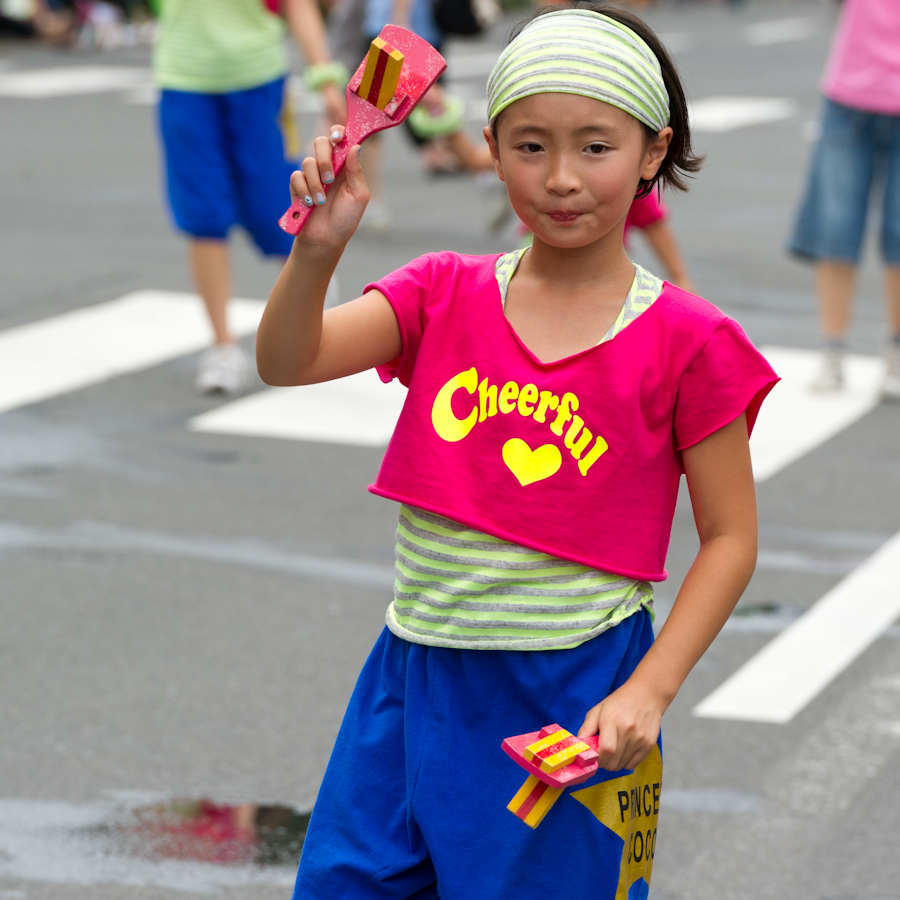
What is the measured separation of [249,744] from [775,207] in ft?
27.0

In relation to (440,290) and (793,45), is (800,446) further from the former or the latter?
(793,45)

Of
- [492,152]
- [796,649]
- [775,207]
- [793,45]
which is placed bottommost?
[793,45]

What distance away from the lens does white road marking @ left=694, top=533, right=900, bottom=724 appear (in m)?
3.94

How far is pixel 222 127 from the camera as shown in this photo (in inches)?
250

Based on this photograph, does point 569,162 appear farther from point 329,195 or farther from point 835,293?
point 835,293

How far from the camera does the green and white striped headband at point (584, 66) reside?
1867 millimetres

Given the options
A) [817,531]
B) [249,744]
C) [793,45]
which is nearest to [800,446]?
[817,531]

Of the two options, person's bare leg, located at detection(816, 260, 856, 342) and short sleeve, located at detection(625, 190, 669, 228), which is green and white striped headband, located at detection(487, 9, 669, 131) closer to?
short sleeve, located at detection(625, 190, 669, 228)

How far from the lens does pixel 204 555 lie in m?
4.88

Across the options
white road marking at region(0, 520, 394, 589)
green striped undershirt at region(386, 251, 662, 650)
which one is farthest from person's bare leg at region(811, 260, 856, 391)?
green striped undershirt at region(386, 251, 662, 650)

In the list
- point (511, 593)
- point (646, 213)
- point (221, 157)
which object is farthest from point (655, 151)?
point (221, 157)

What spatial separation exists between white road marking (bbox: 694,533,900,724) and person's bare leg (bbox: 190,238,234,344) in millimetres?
2822

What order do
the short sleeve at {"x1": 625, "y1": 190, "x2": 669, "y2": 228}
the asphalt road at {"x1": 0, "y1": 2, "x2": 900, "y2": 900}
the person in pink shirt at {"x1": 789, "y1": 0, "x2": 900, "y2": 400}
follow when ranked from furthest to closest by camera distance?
the person in pink shirt at {"x1": 789, "y1": 0, "x2": 900, "y2": 400}
the short sleeve at {"x1": 625, "y1": 190, "x2": 669, "y2": 228}
the asphalt road at {"x1": 0, "y1": 2, "x2": 900, "y2": 900}

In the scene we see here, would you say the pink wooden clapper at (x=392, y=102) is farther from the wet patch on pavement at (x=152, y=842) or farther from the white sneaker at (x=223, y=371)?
the white sneaker at (x=223, y=371)
